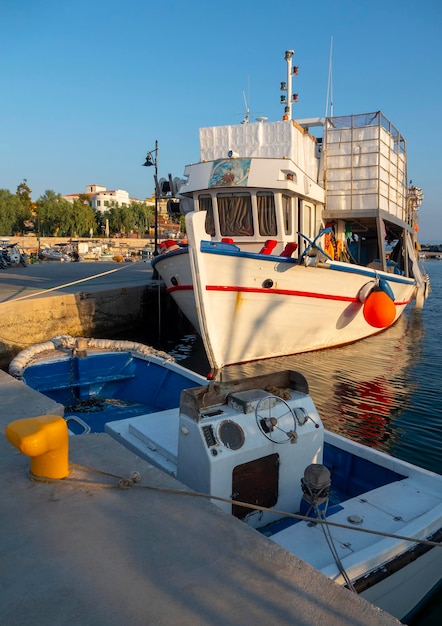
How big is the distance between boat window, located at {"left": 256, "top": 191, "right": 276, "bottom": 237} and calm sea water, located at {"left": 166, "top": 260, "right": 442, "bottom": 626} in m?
3.07

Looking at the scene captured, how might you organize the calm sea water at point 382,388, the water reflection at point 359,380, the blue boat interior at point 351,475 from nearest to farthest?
the blue boat interior at point 351,475 → the calm sea water at point 382,388 → the water reflection at point 359,380

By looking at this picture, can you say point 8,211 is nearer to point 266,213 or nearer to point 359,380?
point 266,213

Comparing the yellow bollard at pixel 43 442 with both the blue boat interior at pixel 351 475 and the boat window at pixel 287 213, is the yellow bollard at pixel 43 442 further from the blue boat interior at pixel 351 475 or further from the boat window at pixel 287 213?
the boat window at pixel 287 213

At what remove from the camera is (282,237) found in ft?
36.5

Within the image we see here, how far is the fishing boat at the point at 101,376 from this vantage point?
7.43m

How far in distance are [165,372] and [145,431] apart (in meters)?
3.18

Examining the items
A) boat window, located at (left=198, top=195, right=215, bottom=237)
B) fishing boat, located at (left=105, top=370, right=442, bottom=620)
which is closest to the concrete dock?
fishing boat, located at (left=105, top=370, right=442, bottom=620)

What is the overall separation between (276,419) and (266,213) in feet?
26.8

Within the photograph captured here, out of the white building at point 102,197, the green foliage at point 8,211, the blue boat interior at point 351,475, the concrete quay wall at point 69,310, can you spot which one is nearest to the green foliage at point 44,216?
the green foliage at point 8,211

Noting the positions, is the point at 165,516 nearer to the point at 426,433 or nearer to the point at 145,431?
the point at 145,431

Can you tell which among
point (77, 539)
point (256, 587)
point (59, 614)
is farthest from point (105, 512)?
point (256, 587)

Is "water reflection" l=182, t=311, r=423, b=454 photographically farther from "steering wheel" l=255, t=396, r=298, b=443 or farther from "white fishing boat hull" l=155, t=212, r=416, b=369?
"steering wheel" l=255, t=396, r=298, b=443

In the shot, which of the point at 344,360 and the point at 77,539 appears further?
the point at 344,360

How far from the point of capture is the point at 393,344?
14.0m
